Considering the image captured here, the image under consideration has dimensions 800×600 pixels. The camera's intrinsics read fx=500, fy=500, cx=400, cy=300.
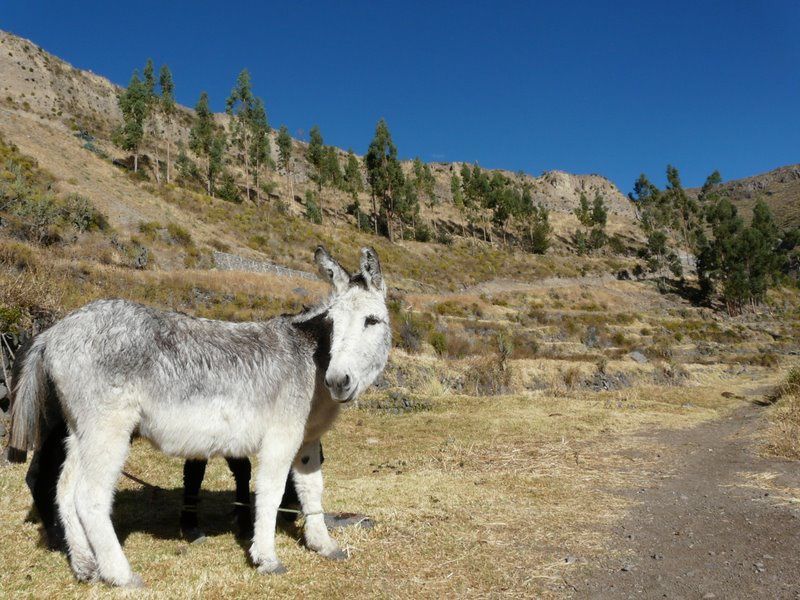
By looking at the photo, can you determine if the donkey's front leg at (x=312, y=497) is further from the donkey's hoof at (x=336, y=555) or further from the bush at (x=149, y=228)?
the bush at (x=149, y=228)

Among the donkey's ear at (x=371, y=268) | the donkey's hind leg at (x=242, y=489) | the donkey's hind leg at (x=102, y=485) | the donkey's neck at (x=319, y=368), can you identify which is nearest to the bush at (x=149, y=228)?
the donkey's hind leg at (x=242, y=489)

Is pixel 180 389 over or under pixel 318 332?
under

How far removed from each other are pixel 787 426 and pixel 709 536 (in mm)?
7392

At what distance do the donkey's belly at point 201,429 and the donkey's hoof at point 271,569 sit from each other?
1.03m

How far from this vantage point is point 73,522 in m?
4.20

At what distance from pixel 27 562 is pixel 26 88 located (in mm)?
119427

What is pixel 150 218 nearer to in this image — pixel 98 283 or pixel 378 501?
pixel 98 283

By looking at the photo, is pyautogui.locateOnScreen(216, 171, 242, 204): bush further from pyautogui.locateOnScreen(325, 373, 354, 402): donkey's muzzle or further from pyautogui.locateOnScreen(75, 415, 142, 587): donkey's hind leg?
pyautogui.locateOnScreen(325, 373, 354, 402): donkey's muzzle

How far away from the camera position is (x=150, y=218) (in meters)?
39.3

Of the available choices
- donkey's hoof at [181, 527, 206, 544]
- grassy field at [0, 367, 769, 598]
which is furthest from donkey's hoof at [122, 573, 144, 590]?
donkey's hoof at [181, 527, 206, 544]

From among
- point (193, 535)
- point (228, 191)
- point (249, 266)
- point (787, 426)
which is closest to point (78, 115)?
point (228, 191)

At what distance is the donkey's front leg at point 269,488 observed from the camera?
4.27 meters

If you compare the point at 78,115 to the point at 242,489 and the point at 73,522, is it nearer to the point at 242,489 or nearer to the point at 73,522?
the point at 242,489

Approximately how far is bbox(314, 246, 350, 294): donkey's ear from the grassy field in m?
2.55
